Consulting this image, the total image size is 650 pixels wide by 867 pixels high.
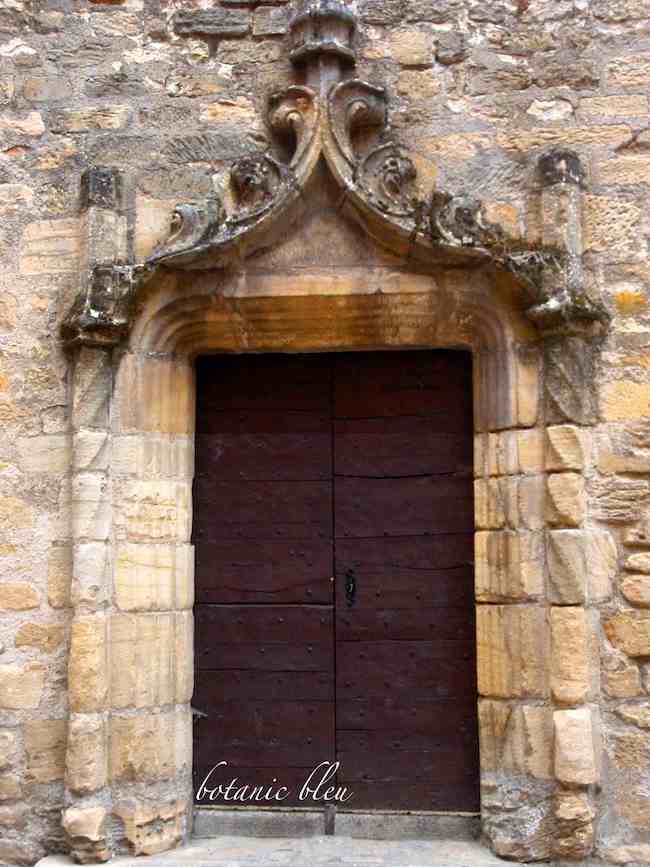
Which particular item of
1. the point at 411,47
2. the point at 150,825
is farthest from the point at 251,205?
the point at 150,825

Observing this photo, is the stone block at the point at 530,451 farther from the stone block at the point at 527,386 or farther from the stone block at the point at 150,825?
the stone block at the point at 150,825

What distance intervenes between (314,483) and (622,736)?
4.78 ft

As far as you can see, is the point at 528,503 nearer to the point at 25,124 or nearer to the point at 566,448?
the point at 566,448

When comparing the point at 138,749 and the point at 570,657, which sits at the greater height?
the point at 570,657

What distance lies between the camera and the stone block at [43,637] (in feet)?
12.3

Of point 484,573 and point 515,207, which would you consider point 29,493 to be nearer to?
point 484,573

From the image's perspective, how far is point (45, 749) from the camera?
146 inches

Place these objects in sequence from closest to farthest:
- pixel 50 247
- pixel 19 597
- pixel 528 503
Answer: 1. pixel 528 503
2. pixel 19 597
3. pixel 50 247

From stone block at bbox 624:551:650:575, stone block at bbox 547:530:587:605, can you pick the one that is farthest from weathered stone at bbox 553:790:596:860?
stone block at bbox 624:551:650:575

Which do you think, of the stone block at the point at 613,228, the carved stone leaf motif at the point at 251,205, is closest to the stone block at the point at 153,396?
the carved stone leaf motif at the point at 251,205

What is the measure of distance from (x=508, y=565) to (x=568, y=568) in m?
0.24

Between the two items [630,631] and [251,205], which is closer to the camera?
[630,631]

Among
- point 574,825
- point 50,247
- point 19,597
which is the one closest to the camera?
point 574,825

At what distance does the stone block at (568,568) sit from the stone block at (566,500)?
43mm
